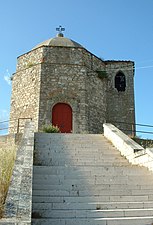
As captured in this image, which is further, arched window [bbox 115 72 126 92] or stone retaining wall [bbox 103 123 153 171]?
A: arched window [bbox 115 72 126 92]

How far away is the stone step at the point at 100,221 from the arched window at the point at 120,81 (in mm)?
16723

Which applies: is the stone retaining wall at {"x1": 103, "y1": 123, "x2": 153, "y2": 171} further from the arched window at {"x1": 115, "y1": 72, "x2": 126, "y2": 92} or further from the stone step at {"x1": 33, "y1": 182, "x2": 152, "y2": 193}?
the arched window at {"x1": 115, "y1": 72, "x2": 126, "y2": 92}

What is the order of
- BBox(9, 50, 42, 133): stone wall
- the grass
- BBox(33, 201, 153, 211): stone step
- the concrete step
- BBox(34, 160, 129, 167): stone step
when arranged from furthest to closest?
BBox(9, 50, 42, 133): stone wall → BBox(34, 160, 129, 167): stone step → the concrete step → BBox(33, 201, 153, 211): stone step → the grass

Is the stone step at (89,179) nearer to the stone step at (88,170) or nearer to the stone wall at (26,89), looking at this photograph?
the stone step at (88,170)

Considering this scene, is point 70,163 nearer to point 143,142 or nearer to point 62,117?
point 143,142

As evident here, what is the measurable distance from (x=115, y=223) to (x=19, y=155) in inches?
107

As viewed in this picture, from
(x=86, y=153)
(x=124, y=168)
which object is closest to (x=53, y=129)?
(x=86, y=153)

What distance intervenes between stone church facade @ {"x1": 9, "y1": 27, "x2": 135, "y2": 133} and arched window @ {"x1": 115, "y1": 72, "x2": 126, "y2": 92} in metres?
0.45

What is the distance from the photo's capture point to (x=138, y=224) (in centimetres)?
502

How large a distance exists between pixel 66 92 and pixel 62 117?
5.22 ft

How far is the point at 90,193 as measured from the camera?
611cm

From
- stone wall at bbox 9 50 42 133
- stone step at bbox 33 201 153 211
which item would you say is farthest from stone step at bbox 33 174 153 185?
stone wall at bbox 9 50 42 133

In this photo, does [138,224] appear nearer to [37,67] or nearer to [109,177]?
[109,177]

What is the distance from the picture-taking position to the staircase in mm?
5055
